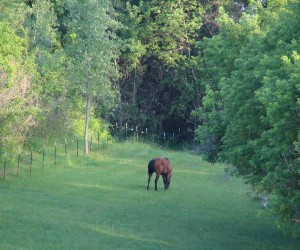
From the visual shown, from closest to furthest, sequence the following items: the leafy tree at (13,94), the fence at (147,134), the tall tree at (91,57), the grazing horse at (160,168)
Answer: the leafy tree at (13,94), the grazing horse at (160,168), the tall tree at (91,57), the fence at (147,134)

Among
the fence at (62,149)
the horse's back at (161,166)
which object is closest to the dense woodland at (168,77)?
the fence at (62,149)

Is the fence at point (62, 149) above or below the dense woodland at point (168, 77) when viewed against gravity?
below

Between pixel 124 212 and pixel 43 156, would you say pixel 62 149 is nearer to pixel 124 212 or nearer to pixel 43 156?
pixel 43 156

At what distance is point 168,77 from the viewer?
5206 centimetres

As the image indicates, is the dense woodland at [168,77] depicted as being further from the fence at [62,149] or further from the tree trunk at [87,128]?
the fence at [62,149]

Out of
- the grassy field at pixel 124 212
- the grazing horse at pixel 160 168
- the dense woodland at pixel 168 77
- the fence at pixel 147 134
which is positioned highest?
the dense woodland at pixel 168 77

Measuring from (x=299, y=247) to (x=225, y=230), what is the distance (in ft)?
9.00

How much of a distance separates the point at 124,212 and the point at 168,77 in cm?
2961

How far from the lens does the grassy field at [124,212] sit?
19.0 m

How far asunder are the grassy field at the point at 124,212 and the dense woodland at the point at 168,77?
1861 millimetres

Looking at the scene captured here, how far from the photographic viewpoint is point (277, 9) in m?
23.4

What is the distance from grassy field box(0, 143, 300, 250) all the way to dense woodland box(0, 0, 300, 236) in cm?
186

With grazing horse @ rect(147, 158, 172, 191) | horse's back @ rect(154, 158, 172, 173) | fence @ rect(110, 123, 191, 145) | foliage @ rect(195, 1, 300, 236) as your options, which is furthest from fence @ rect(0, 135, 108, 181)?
foliage @ rect(195, 1, 300, 236)

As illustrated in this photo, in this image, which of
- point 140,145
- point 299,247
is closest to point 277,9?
point 299,247
